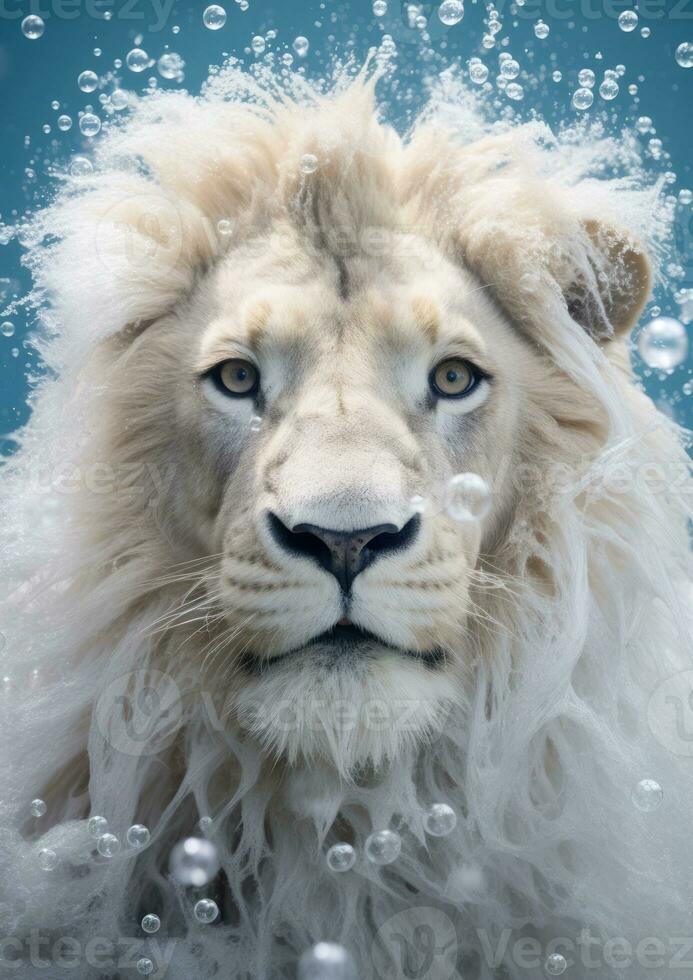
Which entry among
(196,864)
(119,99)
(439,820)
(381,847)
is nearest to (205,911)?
(196,864)

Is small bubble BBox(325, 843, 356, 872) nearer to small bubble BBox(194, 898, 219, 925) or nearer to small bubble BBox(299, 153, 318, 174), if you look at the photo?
small bubble BBox(194, 898, 219, 925)

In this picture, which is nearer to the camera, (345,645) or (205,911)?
(345,645)

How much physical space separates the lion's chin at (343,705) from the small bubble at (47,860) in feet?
1.25

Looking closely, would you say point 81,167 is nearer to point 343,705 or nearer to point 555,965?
point 343,705

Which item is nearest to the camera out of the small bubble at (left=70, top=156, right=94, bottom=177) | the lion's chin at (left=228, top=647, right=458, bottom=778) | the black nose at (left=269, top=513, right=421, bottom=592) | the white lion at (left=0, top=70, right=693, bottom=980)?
the black nose at (left=269, top=513, right=421, bottom=592)

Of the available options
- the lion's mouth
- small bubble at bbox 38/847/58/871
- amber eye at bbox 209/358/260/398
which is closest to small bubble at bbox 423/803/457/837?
the lion's mouth

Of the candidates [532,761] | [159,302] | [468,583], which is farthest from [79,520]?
[532,761]

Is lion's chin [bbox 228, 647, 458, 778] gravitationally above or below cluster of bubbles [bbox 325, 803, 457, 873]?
above

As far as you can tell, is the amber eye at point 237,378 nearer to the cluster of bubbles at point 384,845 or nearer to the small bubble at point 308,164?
the small bubble at point 308,164

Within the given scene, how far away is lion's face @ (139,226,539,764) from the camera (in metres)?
1.65

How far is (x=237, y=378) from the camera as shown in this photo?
1.95m

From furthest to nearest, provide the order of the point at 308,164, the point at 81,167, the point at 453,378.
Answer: the point at 81,167 < the point at 308,164 < the point at 453,378

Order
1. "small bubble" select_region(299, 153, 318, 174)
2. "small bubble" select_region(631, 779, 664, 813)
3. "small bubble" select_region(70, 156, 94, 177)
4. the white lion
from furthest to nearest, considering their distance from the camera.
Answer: "small bubble" select_region(70, 156, 94, 177)
"small bubble" select_region(299, 153, 318, 174)
"small bubble" select_region(631, 779, 664, 813)
the white lion

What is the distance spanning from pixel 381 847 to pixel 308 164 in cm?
116
